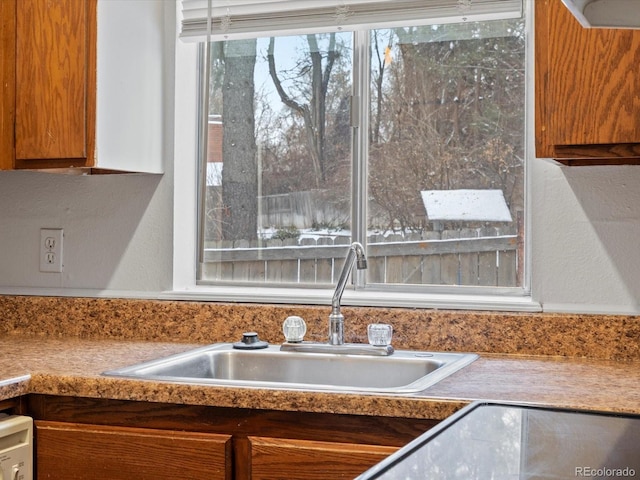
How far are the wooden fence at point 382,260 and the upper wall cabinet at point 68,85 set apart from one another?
416 mm

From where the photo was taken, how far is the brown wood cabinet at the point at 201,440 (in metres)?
1.55

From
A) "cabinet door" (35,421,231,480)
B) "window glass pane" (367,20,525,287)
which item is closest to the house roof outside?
"window glass pane" (367,20,525,287)

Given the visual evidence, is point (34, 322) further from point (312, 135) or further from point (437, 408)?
point (437, 408)

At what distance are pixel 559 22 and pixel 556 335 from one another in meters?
0.73

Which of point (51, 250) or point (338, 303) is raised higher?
point (51, 250)

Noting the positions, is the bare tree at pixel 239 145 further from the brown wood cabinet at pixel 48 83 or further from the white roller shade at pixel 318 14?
the brown wood cabinet at pixel 48 83

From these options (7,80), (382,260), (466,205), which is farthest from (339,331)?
(7,80)

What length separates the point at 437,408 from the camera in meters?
1.48

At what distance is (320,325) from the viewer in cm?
218

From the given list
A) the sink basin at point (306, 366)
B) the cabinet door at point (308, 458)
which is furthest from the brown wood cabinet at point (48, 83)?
the cabinet door at point (308, 458)

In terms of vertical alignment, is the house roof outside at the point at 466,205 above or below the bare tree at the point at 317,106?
below

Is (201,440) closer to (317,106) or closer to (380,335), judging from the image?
(380,335)

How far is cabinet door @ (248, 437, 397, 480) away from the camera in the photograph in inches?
60.4

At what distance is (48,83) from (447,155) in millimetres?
1020
